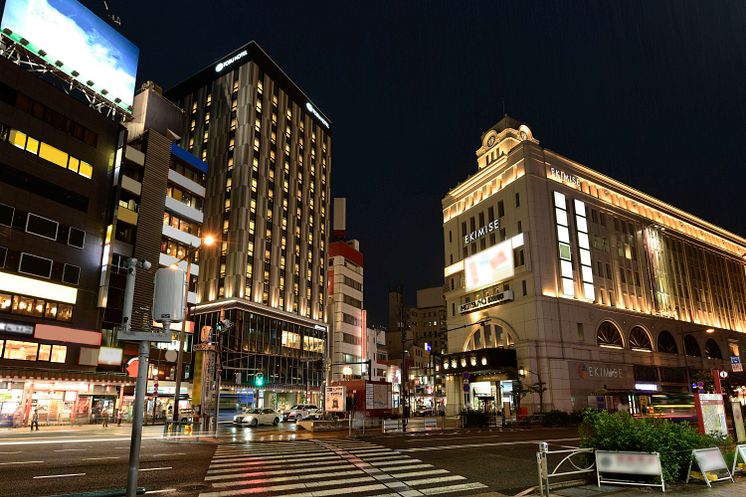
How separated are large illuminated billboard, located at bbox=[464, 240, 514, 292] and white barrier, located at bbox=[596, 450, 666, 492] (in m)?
50.2

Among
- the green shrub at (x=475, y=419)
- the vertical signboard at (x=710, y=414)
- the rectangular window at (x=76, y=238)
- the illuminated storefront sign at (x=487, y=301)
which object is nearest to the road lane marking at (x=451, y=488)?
the vertical signboard at (x=710, y=414)

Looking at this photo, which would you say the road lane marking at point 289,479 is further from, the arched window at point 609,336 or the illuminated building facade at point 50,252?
the arched window at point 609,336

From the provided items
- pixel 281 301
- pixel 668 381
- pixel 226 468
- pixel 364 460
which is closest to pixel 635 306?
pixel 668 381

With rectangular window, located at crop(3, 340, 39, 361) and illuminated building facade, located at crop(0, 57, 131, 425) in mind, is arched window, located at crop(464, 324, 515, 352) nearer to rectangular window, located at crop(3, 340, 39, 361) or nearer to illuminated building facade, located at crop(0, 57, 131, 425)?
illuminated building facade, located at crop(0, 57, 131, 425)

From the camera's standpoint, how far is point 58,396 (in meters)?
43.2

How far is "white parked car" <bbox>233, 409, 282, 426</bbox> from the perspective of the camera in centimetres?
4456

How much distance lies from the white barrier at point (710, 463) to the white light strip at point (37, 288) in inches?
1857

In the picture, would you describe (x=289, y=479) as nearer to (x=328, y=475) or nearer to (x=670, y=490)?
(x=328, y=475)

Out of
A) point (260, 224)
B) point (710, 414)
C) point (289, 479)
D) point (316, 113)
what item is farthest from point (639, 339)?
point (316, 113)

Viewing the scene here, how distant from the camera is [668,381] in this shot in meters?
65.8

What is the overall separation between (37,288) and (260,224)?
38090 mm

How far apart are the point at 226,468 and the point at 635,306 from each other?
6451 cm

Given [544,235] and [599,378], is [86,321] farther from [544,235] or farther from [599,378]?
[599,378]

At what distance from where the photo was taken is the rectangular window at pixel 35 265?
137 ft
